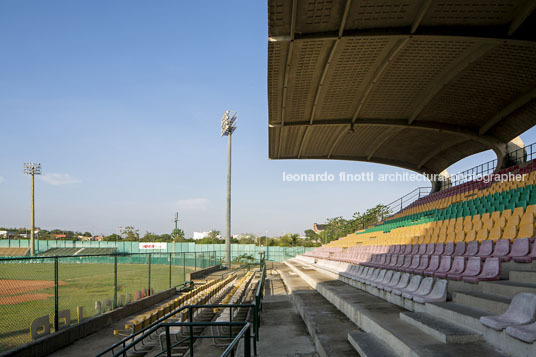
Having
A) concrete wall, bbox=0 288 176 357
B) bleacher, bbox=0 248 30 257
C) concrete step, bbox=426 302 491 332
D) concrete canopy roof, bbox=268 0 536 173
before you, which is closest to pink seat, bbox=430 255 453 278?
concrete step, bbox=426 302 491 332

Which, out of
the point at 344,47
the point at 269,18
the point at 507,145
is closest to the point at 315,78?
the point at 344,47

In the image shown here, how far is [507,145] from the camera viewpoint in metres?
19.3

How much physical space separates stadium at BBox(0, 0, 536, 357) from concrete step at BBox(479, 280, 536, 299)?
0.07 feet

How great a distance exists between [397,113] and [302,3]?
959 cm

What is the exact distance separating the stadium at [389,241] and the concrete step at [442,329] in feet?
0.06

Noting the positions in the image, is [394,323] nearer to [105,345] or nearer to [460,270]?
[460,270]

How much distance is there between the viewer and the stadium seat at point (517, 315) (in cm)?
332

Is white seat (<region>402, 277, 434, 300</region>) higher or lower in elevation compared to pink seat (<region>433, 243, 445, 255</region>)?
lower

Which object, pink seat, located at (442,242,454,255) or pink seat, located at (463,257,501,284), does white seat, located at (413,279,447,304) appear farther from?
pink seat, located at (442,242,454,255)

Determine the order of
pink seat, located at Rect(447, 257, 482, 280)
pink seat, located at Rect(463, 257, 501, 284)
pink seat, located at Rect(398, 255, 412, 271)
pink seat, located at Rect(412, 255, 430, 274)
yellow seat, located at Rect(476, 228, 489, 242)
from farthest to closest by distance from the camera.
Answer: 1. pink seat, located at Rect(398, 255, 412, 271)
2. yellow seat, located at Rect(476, 228, 489, 242)
3. pink seat, located at Rect(412, 255, 430, 274)
4. pink seat, located at Rect(447, 257, 482, 280)
5. pink seat, located at Rect(463, 257, 501, 284)

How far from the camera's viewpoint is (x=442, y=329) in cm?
407

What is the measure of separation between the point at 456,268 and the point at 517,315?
276cm

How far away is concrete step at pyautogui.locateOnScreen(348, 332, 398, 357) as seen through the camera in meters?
4.19

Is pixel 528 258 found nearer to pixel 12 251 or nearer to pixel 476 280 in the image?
pixel 476 280
